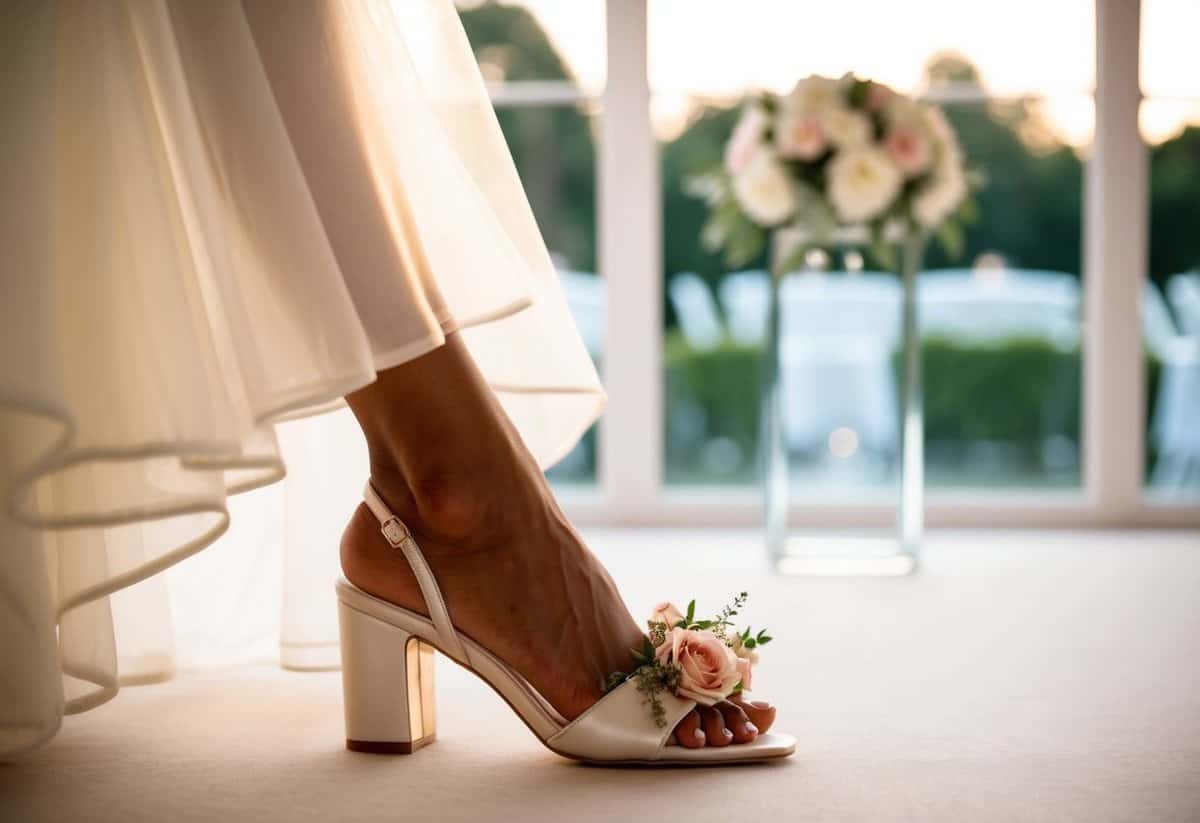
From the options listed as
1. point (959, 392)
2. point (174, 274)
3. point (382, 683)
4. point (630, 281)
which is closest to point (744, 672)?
point (382, 683)

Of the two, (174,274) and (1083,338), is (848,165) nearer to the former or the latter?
(1083,338)

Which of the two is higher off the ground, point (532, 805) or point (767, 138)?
point (767, 138)

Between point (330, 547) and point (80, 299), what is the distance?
535mm

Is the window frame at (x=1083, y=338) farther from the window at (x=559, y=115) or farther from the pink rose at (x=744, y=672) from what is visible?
the pink rose at (x=744, y=672)

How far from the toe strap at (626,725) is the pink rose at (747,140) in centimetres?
157

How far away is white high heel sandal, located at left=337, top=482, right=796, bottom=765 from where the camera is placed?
3.65 ft

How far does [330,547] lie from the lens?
1506 mm

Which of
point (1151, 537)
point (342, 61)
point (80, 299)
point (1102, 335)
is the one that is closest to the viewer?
point (80, 299)

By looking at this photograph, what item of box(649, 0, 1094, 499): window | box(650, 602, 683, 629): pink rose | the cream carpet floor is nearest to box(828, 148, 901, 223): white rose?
the cream carpet floor

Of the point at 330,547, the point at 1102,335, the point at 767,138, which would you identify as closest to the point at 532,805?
the point at 330,547

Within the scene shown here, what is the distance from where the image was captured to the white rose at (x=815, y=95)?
2379 millimetres

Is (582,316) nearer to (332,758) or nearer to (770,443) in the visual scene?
(770,443)

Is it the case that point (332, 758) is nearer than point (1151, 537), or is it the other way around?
point (332, 758)

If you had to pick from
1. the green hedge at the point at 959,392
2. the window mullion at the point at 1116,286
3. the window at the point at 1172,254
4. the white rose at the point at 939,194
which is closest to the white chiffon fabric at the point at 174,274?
the white rose at the point at 939,194
